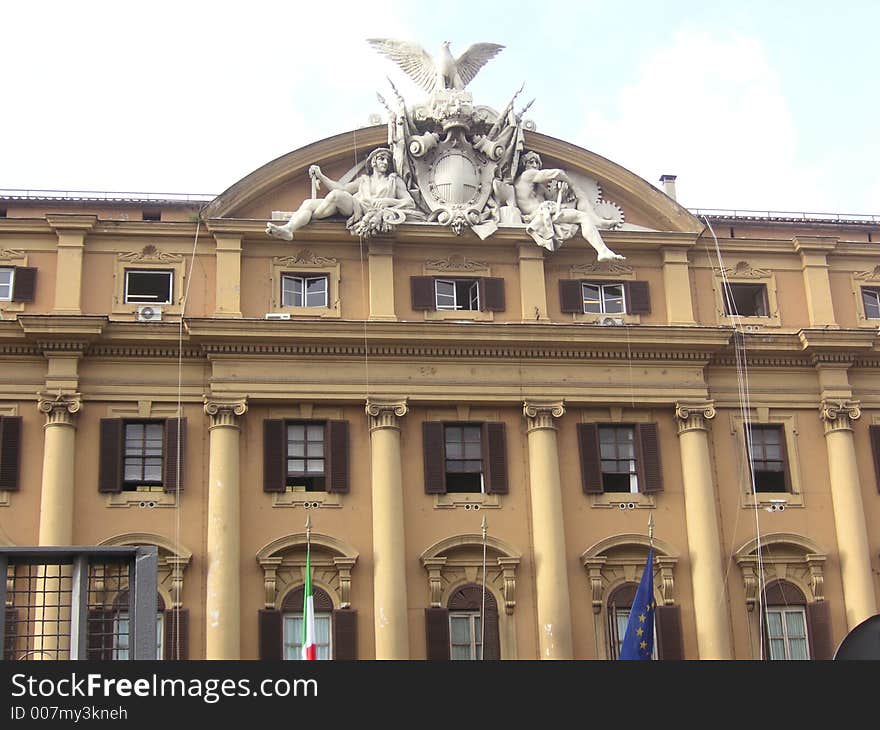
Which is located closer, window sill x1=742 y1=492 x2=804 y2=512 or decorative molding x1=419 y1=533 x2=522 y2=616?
decorative molding x1=419 y1=533 x2=522 y2=616

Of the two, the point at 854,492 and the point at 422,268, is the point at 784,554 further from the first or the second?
the point at 422,268

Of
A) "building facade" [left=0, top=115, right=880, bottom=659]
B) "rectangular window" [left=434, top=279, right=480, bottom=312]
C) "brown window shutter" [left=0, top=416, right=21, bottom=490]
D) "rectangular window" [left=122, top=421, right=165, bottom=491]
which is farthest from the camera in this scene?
"rectangular window" [left=434, top=279, right=480, bottom=312]

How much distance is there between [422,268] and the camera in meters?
35.6

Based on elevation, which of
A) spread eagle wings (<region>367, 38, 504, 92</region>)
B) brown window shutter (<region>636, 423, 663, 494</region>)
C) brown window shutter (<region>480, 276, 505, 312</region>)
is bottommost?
brown window shutter (<region>636, 423, 663, 494</region>)

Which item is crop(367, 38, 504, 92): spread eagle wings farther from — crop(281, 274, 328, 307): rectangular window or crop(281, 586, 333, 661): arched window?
crop(281, 586, 333, 661): arched window

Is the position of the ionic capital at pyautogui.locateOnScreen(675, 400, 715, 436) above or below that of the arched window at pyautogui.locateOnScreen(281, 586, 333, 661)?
above

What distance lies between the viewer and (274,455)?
33.7 meters

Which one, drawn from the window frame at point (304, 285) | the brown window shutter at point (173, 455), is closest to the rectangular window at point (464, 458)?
the window frame at point (304, 285)

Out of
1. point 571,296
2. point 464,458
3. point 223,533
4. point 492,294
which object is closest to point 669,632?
point 464,458

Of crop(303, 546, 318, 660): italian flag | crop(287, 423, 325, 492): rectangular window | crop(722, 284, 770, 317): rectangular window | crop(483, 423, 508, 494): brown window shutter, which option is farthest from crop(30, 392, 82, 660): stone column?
crop(722, 284, 770, 317): rectangular window

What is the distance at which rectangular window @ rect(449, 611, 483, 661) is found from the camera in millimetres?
32906

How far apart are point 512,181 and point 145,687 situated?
987 inches

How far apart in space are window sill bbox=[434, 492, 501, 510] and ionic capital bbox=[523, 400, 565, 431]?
190 centimetres

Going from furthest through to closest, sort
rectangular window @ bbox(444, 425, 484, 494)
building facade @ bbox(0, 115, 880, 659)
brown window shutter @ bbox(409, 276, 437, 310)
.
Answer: brown window shutter @ bbox(409, 276, 437, 310) < rectangular window @ bbox(444, 425, 484, 494) < building facade @ bbox(0, 115, 880, 659)
